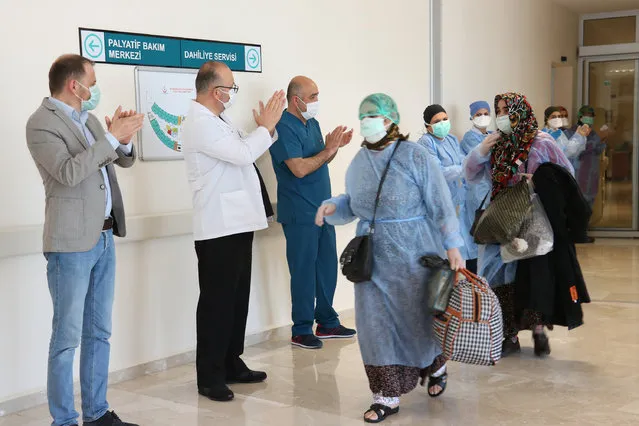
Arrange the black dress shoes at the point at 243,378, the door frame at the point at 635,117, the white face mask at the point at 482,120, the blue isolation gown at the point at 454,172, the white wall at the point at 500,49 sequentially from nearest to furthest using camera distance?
1. the black dress shoes at the point at 243,378
2. the blue isolation gown at the point at 454,172
3. the white face mask at the point at 482,120
4. the white wall at the point at 500,49
5. the door frame at the point at 635,117

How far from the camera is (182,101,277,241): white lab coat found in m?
3.99

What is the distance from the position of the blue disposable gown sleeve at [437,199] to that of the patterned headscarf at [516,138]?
101 cm

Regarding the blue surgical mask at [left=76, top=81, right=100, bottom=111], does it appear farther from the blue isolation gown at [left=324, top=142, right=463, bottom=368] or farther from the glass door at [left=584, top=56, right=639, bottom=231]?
the glass door at [left=584, top=56, right=639, bottom=231]

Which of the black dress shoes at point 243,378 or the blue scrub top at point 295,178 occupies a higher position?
the blue scrub top at point 295,178

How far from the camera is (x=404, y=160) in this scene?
12.0 feet

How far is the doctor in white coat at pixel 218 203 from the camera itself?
4.02 meters

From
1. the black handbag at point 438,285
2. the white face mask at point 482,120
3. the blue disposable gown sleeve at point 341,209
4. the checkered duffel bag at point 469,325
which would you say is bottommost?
the checkered duffel bag at point 469,325

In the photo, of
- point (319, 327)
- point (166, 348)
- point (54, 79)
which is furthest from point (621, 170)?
point (54, 79)

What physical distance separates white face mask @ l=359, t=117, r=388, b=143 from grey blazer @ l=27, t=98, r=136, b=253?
112 cm

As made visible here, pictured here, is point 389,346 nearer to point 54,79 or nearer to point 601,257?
point 54,79

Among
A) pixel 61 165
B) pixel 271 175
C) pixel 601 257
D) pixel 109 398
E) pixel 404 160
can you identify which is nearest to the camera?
pixel 61 165

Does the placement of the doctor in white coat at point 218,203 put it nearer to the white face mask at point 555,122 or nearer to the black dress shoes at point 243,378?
the black dress shoes at point 243,378

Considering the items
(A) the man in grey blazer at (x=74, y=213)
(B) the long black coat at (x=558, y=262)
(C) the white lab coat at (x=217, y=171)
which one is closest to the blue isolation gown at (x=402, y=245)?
(C) the white lab coat at (x=217, y=171)

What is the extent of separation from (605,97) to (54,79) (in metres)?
9.09
